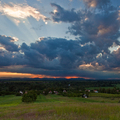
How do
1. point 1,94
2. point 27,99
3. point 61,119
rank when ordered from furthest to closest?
point 1,94, point 27,99, point 61,119

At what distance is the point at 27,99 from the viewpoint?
38.7m

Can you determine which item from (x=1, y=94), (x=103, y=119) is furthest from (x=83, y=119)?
(x=1, y=94)

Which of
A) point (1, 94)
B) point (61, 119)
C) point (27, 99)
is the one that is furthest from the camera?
point (1, 94)

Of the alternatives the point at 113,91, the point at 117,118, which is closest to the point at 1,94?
the point at 113,91

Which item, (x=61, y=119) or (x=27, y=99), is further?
(x=27, y=99)

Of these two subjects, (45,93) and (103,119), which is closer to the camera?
(103,119)

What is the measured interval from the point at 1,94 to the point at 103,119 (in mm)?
92020

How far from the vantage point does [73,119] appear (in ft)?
25.2

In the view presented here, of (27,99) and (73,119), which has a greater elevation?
(73,119)

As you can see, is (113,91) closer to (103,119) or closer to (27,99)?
(27,99)

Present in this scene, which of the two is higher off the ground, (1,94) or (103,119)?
(103,119)

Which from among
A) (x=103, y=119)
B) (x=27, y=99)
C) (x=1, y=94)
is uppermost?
(x=103, y=119)

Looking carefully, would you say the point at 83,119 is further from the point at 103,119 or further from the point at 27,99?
the point at 27,99

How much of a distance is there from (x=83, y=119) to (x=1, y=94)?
9147cm
